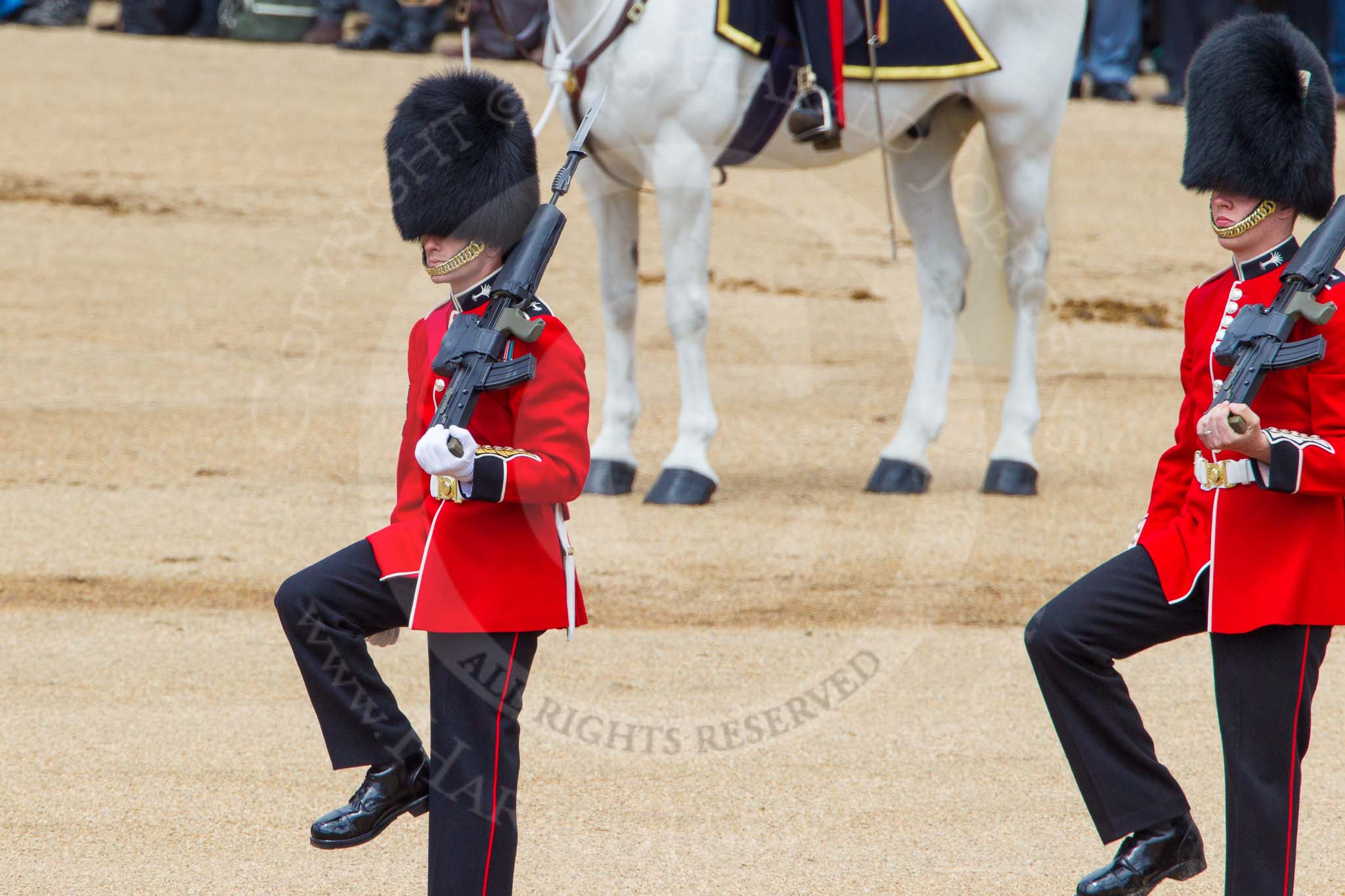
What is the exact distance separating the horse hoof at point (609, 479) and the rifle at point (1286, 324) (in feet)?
12.0

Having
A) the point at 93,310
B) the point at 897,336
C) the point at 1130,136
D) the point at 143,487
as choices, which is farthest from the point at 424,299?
the point at 1130,136

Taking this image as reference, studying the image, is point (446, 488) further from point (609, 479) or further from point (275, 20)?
point (275, 20)

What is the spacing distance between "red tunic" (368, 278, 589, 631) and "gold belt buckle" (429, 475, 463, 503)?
42 millimetres

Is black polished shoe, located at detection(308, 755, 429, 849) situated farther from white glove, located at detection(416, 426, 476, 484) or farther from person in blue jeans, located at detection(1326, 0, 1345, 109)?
person in blue jeans, located at detection(1326, 0, 1345, 109)

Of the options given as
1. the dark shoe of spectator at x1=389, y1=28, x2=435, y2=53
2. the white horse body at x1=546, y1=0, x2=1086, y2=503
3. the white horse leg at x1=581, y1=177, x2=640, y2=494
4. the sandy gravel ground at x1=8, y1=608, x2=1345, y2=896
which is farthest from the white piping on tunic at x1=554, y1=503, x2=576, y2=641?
the dark shoe of spectator at x1=389, y1=28, x2=435, y2=53

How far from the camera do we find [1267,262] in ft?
9.42

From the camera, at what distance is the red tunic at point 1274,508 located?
2689mm

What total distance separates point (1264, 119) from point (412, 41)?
10.7m

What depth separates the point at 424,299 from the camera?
30.5ft

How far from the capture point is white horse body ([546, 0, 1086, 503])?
5789mm

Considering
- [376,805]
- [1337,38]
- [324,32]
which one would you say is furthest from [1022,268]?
[324,32]

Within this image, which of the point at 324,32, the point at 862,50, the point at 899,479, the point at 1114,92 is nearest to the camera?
the point at 862,50

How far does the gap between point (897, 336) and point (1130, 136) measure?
394 cm

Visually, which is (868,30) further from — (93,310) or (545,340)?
(93,310)
